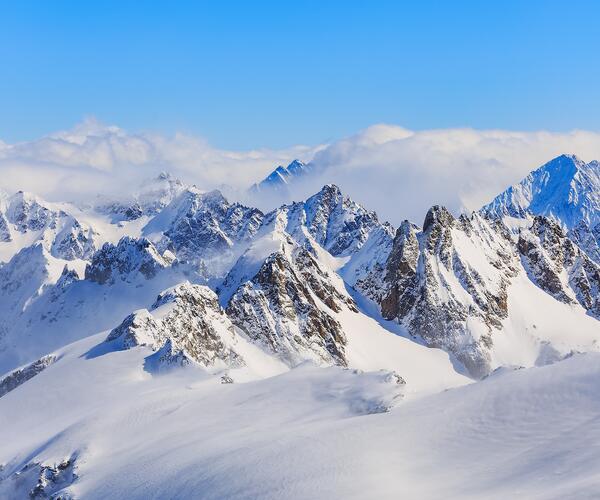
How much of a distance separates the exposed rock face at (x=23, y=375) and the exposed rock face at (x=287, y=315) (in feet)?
112

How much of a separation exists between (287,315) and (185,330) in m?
27.5

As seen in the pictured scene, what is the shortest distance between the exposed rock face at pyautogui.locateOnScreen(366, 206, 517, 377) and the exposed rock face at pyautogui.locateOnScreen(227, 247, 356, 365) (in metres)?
24.4

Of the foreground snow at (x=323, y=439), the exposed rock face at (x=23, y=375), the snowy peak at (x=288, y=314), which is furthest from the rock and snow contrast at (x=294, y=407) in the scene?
the exposed rock face at (x=23, y=375)

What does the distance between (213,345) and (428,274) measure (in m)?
71.7

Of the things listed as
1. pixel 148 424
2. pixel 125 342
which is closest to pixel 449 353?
pixel 125 342

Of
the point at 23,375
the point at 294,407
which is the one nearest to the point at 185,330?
the point at 23,375

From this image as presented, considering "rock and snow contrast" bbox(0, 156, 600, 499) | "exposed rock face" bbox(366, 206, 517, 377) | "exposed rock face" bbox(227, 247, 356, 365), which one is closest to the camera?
"rock and snow contrast" bbox(0, 156, 600, 499)

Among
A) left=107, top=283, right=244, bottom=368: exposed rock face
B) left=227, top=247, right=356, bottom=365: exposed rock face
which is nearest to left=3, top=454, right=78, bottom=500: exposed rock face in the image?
left=107, top=283, right=244, bottom=368: exposed rock face

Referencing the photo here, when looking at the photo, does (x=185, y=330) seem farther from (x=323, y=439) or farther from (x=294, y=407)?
(x=323, y=439)

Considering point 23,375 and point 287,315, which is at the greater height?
point 23,375

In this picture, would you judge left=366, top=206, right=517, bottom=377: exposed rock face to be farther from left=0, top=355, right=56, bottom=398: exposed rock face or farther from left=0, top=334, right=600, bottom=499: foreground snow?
left=0, top=334, right=600, bottom=499: foreground snow

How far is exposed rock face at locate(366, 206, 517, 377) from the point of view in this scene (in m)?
180

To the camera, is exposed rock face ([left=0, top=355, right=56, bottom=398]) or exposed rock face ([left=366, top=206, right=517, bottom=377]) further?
exposed rock face ([left=366, top=206, right=517, bottom=377])

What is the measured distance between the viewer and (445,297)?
186m
